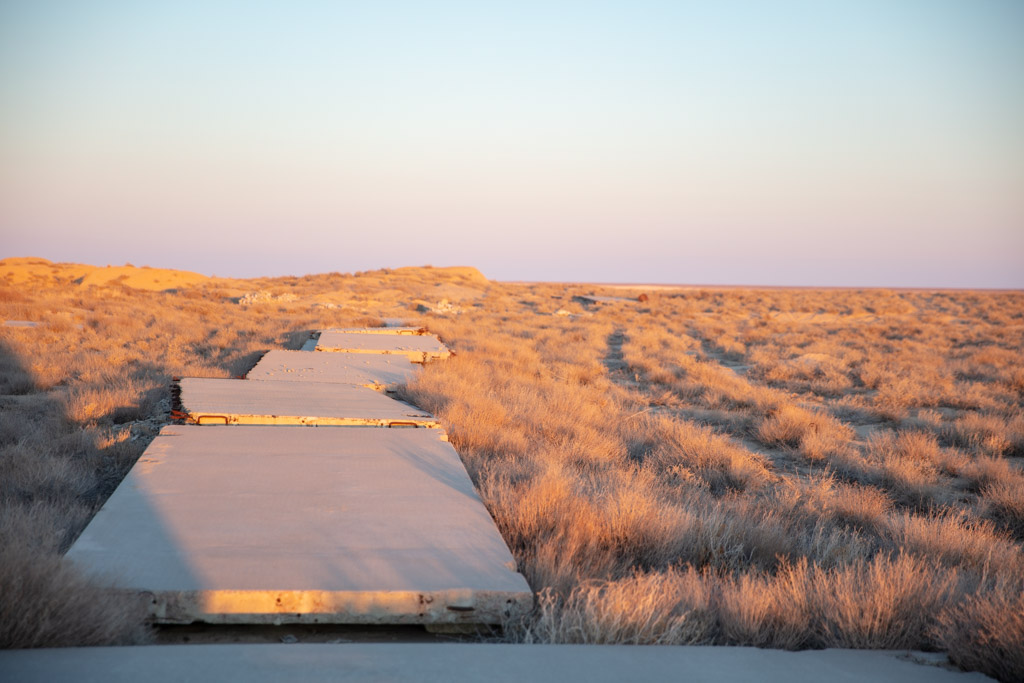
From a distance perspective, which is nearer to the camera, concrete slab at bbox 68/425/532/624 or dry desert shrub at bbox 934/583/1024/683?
dry desert shrub at bbox 934/583/1024/683

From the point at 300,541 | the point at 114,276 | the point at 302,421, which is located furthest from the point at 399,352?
the point at 114,276

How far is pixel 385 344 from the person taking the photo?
9.57m

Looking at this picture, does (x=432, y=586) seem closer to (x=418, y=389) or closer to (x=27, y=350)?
(x=418, y=389)

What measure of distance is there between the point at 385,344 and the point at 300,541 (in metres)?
7.20

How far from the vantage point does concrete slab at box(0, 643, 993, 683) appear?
1653 mm

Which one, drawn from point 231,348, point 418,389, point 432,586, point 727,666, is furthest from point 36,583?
point 231,348

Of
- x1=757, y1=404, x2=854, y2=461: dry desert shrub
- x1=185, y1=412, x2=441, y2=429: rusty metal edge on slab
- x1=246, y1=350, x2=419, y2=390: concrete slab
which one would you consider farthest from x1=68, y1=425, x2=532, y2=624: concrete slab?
x1=757, y1=404, x2=854, y2=461: dry desert shrub

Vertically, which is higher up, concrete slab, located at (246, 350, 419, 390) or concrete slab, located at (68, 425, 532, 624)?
concrete slab, located at (68, 425, 532, 624)

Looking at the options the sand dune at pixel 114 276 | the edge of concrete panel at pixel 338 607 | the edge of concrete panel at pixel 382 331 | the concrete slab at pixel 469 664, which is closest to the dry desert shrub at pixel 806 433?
the concrete slab at pixel 469 664

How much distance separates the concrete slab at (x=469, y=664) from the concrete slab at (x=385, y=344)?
712 centimetres

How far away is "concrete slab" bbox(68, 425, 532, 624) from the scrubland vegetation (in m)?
0.18

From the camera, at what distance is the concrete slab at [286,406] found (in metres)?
4.42

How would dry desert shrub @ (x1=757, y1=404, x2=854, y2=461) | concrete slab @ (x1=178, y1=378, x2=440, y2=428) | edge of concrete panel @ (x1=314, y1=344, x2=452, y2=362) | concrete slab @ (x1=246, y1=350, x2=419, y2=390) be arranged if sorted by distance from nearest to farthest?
concrete slab @ (x1=178, y1=378, x2=440, y2=428) < dry desert shrub @ (x1=757, y1=404, x2=854, y2=461) < concrete slab @ (x1=246, y1=350, x2=419, y2=390) < edge of concrete panel @ (x1=314, y1=344, x2=452, y2=362)

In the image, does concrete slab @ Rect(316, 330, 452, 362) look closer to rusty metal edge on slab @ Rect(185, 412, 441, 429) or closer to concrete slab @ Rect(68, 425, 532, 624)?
rusty metal edge on slab @ Rect(185, 412, 441, 429)
